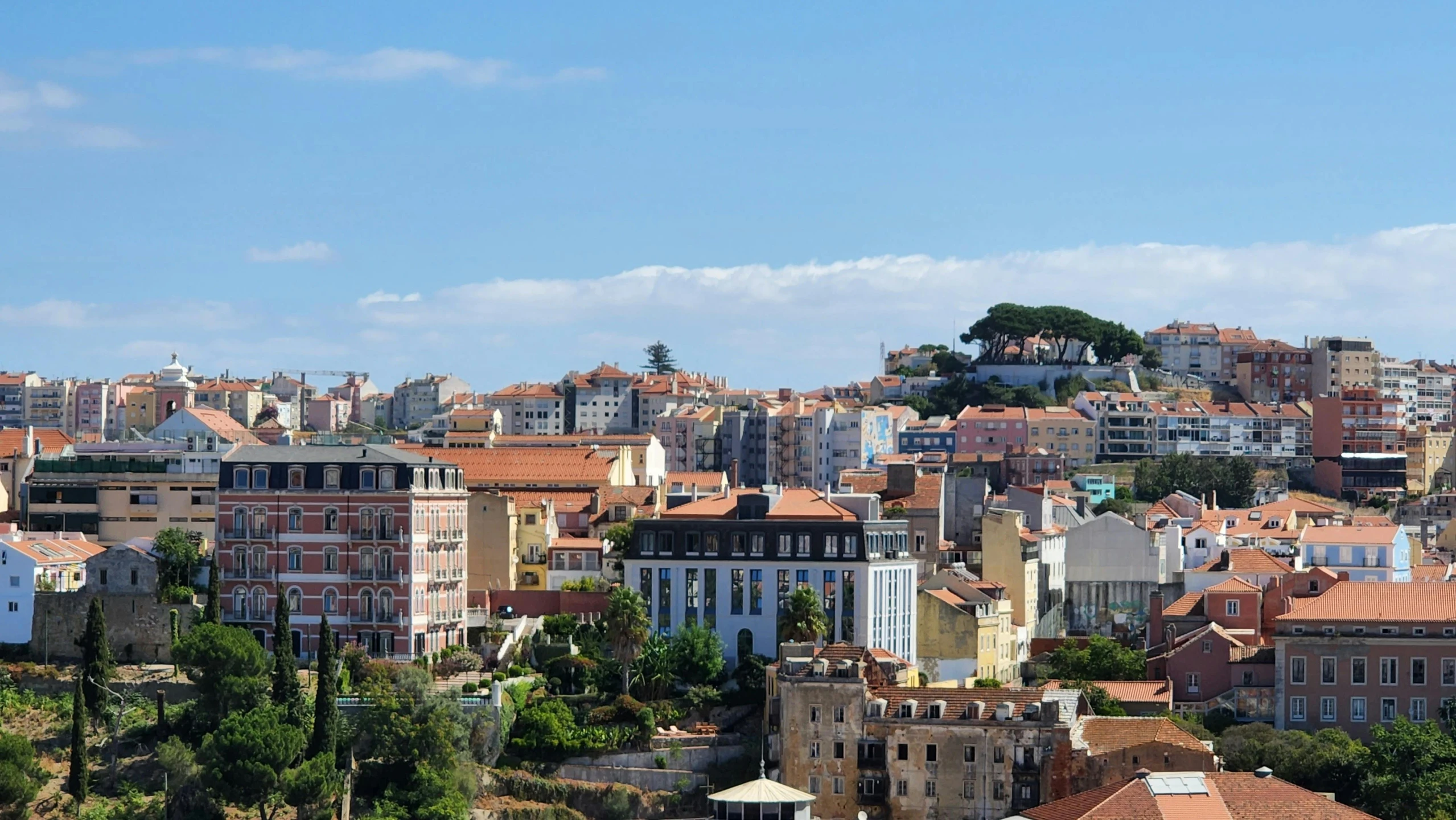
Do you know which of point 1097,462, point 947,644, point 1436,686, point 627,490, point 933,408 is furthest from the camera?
point 933,408

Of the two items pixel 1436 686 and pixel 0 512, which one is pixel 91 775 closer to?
pixel 0 512

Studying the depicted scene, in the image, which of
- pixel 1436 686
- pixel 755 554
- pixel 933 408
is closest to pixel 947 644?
pixel 755 554

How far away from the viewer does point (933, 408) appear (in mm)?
196250

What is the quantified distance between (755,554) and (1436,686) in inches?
1010

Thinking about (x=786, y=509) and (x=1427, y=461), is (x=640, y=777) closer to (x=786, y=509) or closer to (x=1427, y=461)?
(x=786, y=509)

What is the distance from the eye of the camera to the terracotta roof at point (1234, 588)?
9850 cm

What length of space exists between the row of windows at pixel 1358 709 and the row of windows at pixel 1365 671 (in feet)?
1.96

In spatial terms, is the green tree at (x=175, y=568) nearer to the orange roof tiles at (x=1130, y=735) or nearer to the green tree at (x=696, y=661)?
the green tree at (x=696, y=661)

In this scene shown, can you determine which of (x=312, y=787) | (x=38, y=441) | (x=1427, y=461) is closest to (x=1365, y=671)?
(x=312, y=787)

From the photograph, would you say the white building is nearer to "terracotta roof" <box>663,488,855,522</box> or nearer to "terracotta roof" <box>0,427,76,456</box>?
"terracotta roof" <box>663,488,855,522</box>

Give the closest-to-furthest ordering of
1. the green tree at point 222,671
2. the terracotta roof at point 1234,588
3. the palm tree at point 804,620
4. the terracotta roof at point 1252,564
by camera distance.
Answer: the green tree at point 222,671 < the palm tree at point 804,620 < the terracotta roof at point 1234,588 < the terracotta roof at point 1252,564

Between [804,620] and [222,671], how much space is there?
819 inches

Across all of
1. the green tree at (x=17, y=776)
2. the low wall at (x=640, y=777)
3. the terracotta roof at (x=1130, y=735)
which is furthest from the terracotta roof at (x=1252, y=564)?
the green tree at (x=17, y=776)

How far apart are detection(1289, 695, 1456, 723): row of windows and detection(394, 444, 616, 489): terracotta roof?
120 ft
